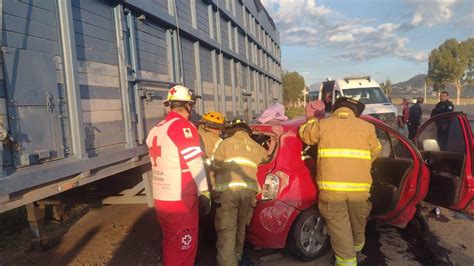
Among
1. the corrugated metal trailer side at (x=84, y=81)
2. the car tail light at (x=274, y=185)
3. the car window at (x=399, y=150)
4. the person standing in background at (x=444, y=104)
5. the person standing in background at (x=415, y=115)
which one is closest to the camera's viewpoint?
the corrugated metal trailer side at (x=84, y=81)

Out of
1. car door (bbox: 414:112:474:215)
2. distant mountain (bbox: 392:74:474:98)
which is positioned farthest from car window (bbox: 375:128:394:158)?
distant mountain (bbox: 392:74:474:98)

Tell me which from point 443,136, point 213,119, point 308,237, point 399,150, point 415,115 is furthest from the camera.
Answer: point 415,115

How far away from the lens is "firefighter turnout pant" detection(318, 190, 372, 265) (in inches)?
131

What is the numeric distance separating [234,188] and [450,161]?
2.51 metres

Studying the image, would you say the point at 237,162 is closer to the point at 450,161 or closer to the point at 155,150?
the point at 155,150

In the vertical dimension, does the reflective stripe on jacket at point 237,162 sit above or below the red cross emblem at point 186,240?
above

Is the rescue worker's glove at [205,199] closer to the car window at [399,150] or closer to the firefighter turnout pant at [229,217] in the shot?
the firefighter turnout pant at [229,217]

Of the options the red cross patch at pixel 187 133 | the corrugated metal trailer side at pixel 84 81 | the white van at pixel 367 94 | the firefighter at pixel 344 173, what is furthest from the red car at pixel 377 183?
the white van at pixel 367 94

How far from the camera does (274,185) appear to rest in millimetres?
3609

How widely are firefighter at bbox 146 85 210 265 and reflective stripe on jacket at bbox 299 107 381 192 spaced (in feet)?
3.75

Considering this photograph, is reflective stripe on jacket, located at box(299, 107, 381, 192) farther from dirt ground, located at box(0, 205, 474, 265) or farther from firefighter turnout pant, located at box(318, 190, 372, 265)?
dirt ground, located at box(0, 205, 474, 265)

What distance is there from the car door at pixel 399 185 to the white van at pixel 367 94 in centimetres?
686

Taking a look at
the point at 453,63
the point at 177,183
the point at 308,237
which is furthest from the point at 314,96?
the point at 453,63

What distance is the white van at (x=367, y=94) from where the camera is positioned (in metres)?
11.0
